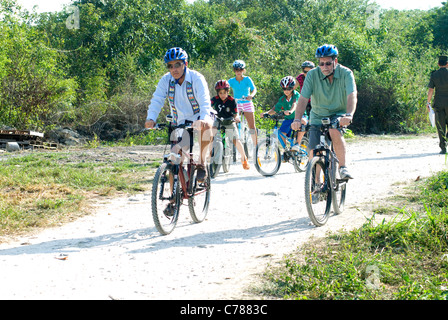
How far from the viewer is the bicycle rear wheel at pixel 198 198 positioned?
6492 mm

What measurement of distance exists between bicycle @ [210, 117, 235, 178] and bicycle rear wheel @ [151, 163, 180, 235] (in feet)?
12.8

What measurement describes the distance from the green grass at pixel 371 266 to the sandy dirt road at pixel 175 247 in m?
0.30

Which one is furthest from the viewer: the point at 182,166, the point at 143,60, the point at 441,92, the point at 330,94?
the point at 143,60

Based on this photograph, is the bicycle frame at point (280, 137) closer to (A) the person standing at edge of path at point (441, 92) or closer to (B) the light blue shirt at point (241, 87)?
(B) the light blue shirt at point (241, 87)

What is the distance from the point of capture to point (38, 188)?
8445mm

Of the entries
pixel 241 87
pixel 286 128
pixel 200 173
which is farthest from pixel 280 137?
pixel 200 173

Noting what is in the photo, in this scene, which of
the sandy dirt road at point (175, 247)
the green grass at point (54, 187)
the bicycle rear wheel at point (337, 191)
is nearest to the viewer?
the sandy dirt road at point (175, 247)

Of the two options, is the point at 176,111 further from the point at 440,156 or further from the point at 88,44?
the point at 88,44

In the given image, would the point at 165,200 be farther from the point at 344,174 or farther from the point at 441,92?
the point at 441,92

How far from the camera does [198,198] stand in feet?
22.7

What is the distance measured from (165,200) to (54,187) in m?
3.13

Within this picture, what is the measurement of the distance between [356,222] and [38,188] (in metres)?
4.78

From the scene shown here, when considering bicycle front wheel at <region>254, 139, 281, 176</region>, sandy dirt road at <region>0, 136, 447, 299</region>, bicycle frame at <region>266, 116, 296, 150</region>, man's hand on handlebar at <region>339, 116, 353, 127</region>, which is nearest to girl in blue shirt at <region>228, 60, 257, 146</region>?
bicycle frame at <region>266, 116, 296, 150</region>

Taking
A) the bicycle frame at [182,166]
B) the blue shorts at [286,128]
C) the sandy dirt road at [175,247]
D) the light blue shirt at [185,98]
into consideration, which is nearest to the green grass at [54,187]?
the sandy dirt road at [175,247]
